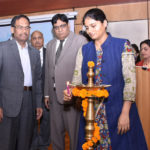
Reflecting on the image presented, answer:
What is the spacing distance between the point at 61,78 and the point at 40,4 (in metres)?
3.28

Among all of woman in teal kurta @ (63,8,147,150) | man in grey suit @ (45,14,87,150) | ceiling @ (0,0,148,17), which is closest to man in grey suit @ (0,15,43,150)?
man in grey suit @ (45,14,87,150)

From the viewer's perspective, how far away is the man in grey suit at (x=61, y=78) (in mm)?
2314

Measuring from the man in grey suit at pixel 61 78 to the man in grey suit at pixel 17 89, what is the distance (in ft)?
0.80

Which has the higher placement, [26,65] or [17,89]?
[26,65]

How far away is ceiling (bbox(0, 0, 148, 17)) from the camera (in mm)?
4727

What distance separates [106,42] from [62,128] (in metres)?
1.36

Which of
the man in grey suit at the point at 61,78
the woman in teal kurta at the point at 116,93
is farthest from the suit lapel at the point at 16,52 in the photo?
the woman in teal kurta at the point at 116,93

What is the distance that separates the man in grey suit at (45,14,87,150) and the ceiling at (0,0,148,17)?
8.57 ft

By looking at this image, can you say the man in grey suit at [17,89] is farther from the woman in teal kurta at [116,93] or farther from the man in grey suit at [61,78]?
the woman in teal kurta at [116,93]

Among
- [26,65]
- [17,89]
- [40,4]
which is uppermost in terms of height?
[40,4]

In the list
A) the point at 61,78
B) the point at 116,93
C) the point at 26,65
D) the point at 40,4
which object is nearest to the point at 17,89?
the point at 26,65

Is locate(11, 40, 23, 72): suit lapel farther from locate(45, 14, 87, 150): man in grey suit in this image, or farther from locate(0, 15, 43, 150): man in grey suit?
locate(45, 14, 87, 150): man in grey suit

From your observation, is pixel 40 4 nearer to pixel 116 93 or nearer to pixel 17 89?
pixel 17 89

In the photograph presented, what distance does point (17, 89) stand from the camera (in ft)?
6.63
